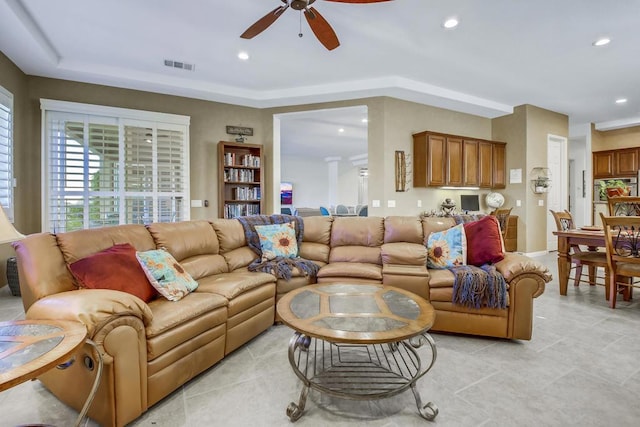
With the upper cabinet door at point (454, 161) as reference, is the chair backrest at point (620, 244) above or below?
below

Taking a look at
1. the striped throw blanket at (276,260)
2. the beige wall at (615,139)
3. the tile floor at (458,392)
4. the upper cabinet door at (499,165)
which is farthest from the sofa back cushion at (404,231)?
the beige wall at (615,139)

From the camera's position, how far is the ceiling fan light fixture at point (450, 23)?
3133 millimetres

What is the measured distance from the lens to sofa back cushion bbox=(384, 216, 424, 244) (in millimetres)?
3154

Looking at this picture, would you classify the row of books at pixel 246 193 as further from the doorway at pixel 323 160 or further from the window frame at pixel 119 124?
the doorway at pixel 323 160

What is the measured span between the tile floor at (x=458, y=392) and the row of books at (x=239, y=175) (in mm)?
3313

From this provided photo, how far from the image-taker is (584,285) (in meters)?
3.92

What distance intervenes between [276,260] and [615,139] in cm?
899

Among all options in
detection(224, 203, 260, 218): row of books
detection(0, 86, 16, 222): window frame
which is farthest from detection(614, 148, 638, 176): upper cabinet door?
detection(0, 86, 16, 222): window frame

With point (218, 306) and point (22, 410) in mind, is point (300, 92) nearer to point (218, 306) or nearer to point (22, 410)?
point (218, 306)

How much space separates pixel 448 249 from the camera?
112 inches

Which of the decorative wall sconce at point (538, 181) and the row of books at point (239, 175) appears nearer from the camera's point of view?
the row of books at point (239, 175)

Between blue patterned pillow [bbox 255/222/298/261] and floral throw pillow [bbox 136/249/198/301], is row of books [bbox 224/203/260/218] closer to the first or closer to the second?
blue patterned pillow [bbox 255/222/298/261]

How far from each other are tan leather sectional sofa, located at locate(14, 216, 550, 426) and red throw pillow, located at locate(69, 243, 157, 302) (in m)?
0.09

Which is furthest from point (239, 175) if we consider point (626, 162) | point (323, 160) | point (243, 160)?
point (626, 162)
